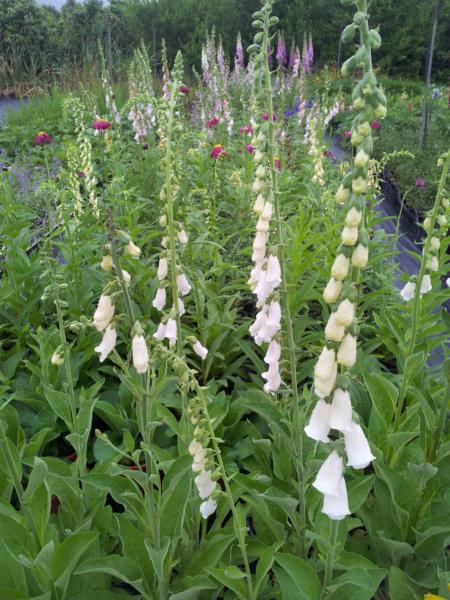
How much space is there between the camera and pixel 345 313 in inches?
47.2

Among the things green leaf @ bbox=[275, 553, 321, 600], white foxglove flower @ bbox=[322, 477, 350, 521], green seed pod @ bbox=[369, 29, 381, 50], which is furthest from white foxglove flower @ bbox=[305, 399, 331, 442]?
green seed pod @ bbox=[369, 29, 381, 50]

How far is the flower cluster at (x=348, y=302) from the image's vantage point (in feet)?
3.98

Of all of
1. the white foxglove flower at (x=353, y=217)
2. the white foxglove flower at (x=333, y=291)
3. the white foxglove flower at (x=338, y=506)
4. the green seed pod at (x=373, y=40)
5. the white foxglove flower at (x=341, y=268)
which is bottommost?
the white foxglove flower at (x=338, y=506)

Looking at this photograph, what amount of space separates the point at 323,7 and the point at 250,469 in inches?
914

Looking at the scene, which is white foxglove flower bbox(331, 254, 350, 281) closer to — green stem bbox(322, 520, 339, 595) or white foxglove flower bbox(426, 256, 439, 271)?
green stem bbox(322, 520, 339, 595)

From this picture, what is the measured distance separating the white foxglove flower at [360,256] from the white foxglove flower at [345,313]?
9cm

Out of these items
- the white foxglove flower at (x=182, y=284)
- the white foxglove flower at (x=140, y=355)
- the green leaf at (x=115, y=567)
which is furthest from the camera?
the white foxglove flower at (x=182, y=284)

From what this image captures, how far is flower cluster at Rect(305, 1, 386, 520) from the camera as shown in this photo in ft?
3.98

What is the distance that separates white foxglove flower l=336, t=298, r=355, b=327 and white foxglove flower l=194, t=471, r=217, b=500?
29.1 inches

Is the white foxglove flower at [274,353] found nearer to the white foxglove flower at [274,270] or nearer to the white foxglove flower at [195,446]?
the white foxglove flower at [274,270]

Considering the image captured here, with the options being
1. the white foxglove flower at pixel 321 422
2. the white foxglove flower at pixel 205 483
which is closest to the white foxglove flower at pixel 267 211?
the white foxglove flower at pixel 321 422

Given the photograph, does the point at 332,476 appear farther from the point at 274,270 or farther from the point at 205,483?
the point at 274,270

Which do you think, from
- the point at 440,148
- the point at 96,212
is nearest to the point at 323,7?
the point at 440,148

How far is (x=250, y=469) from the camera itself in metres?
2.56
